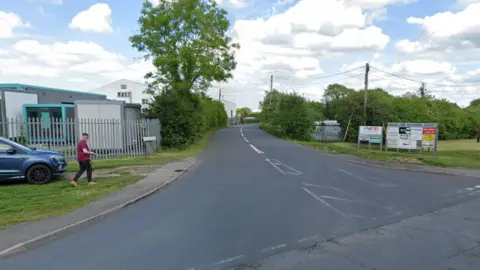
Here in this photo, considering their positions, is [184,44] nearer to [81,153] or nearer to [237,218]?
[81,153]

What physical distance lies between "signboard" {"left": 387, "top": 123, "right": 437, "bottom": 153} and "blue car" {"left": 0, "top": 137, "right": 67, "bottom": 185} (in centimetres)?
2039

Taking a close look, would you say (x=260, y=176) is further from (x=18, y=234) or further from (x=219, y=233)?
(x=18, y=234)

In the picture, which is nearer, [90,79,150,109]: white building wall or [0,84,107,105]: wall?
[0,84,107,105]: wall

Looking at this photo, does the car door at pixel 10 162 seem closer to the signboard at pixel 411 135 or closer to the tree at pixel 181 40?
the tree at pixel 181 40

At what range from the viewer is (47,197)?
8.48 meters

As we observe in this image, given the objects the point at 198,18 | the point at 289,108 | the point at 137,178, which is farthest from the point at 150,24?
the point at 137,178

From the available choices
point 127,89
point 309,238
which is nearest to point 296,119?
point 309,238

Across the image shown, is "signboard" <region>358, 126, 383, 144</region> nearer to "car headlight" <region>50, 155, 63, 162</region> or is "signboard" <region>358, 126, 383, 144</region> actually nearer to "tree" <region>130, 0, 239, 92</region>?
"tree" <region>130, 0, 239, 92</region>

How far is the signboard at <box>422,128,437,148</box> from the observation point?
21.1 meters

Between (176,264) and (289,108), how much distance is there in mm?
30788

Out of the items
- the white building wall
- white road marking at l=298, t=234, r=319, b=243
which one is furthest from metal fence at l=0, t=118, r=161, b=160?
the white building wall

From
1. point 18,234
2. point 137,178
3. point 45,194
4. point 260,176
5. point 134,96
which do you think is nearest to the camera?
point 18,234

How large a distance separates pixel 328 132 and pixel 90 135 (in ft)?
88.0

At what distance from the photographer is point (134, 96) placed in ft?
206
